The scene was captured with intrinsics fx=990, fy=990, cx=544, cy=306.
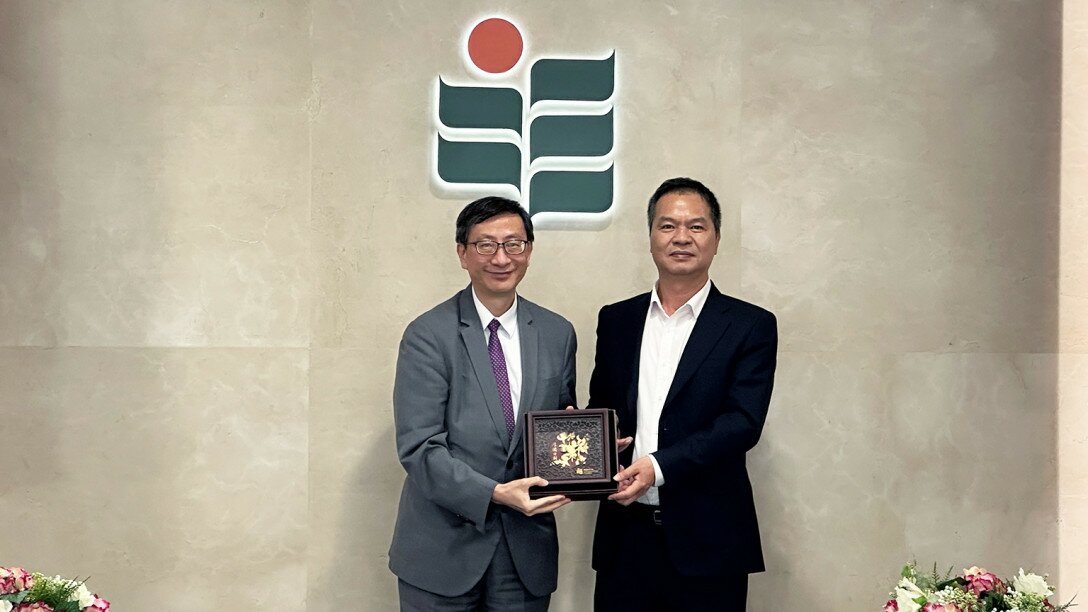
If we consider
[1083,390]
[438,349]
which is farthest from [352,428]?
[1083,390]

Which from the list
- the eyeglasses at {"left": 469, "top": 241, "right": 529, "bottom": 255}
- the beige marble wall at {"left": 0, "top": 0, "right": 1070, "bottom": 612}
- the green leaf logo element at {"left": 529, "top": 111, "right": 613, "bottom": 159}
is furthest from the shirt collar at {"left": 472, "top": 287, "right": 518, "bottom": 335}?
the green leaf logo element at {"left": 529, "top": 111, "right": 613, "bottom": 159}

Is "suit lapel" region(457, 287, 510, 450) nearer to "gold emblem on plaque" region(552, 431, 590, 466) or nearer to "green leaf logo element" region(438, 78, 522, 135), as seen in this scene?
"gold emblem on plaque" region(552, 431, 590, 466)

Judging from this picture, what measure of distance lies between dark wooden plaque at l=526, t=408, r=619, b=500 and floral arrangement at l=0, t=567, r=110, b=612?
3.75 ft

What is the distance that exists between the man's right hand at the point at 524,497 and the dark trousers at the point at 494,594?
177 mm

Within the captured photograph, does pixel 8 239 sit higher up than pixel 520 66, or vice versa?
pixel 520 66

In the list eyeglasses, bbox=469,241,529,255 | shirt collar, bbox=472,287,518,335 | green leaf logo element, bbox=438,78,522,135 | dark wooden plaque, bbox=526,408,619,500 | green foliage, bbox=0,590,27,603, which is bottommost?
green foliage, bbox=0,590,27,603

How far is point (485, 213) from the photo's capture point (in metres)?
2.94

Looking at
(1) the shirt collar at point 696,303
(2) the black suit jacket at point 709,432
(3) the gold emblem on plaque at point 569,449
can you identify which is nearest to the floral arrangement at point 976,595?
(2) the black suit jacket at point 709,432

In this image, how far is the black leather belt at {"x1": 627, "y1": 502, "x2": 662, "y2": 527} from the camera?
2.87 meters

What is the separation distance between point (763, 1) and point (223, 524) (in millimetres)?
2856

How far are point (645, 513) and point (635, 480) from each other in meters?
0.17

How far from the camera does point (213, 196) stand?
3.73m

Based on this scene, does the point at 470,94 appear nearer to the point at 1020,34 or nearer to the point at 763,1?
the point at 763,1

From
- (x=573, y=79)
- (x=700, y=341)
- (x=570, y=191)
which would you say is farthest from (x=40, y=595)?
(x=573, y=79)
